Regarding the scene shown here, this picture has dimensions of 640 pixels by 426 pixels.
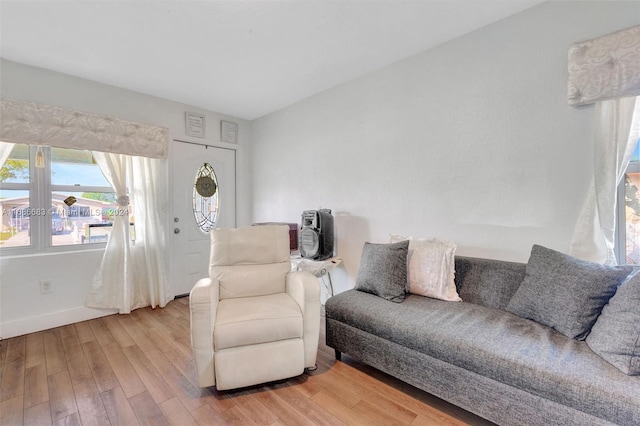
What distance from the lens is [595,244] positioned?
169cm

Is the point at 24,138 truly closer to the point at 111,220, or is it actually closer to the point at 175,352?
the point at 111,220

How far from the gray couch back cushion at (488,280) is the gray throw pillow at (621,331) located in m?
0.47

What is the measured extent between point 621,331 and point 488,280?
72 centimetres

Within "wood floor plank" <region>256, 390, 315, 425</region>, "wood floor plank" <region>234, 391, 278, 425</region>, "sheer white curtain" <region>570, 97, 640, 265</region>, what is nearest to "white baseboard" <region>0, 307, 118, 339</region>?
"wood floor plank" <region>234, 391, 278, 425</region>

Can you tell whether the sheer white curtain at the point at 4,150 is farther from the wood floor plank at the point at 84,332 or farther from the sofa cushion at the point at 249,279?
the sofa cushion at the point at 249,279

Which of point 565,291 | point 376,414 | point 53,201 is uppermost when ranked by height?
point 53,201

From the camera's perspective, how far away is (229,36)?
84.7 inches

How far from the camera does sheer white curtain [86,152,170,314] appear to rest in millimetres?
2969

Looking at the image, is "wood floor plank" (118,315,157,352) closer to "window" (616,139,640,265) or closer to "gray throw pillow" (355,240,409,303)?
"gray throw pillow" (355,240,409,303)

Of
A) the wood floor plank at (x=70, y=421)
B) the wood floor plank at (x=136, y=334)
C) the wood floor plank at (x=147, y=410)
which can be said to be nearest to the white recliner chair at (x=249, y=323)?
the wood floor plank at (x=147, y=410)

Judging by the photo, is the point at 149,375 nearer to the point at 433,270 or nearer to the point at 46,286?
the point at 46,286

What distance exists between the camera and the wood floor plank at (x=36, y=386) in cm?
168

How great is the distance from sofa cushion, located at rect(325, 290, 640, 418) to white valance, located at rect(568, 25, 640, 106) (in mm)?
1388

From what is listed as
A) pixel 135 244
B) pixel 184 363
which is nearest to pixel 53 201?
pixel 135 244
